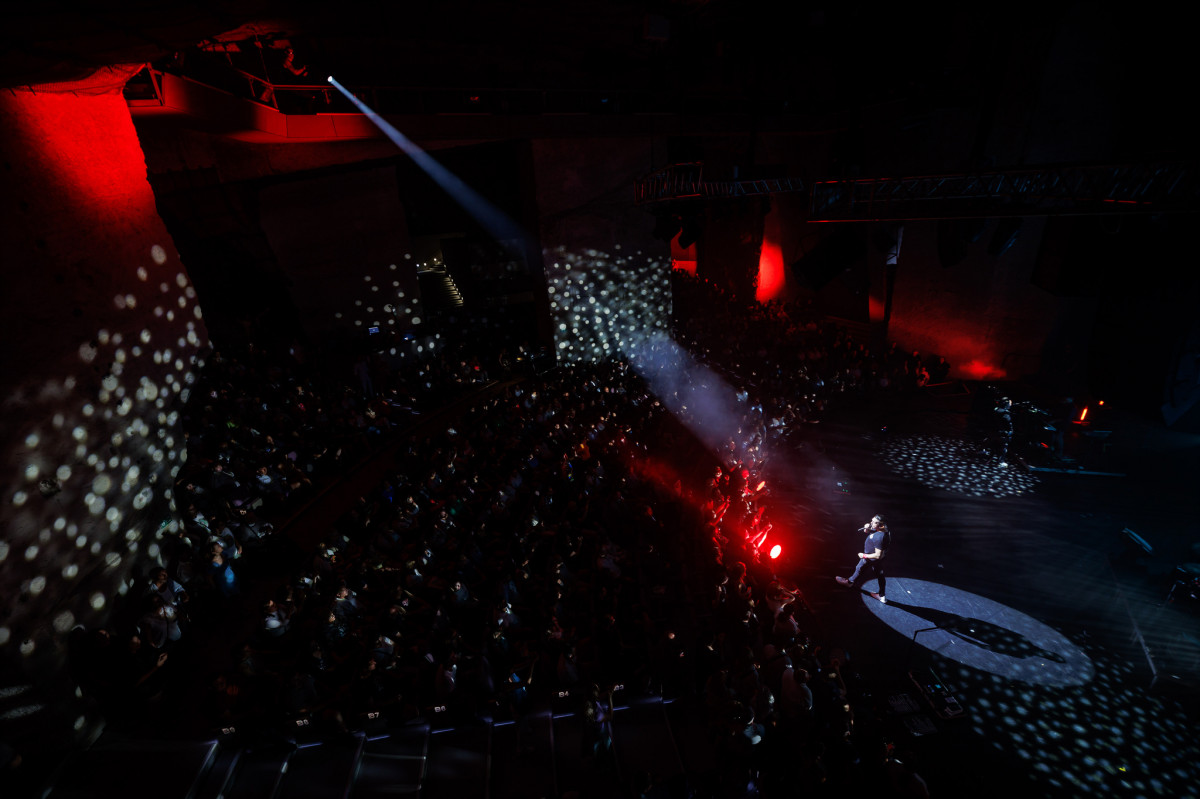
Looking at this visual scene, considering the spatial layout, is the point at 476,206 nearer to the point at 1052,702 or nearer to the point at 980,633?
the point at 980,633

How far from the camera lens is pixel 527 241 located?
13523 millimetres

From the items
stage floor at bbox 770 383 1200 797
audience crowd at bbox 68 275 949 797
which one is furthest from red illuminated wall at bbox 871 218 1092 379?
audience crowd at bbox 68 275 949 797

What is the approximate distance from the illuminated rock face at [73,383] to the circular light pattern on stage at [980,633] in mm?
8659

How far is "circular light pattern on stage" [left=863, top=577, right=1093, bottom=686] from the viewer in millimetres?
5828

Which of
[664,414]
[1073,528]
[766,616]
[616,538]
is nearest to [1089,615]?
[1073,528]

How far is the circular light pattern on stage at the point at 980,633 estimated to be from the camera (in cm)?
583

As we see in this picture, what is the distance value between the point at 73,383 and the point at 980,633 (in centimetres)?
1048

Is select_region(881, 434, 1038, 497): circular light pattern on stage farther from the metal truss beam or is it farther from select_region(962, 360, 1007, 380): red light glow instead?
the metal truss beam

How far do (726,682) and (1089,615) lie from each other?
5329 millimetres

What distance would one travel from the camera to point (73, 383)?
504 centimetres

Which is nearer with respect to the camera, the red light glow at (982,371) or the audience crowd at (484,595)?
the audience crowd at (484,595)

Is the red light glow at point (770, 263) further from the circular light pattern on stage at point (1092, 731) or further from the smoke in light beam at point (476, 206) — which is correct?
the circular light pattern on stage at point (1092, 731)

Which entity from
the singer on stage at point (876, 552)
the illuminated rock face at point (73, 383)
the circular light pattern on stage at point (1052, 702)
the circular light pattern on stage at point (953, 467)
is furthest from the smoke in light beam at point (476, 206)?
the circular light pattern on stage at point (1052, 702)

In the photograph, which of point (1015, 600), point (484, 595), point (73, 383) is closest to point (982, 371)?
point (1015, 600)
